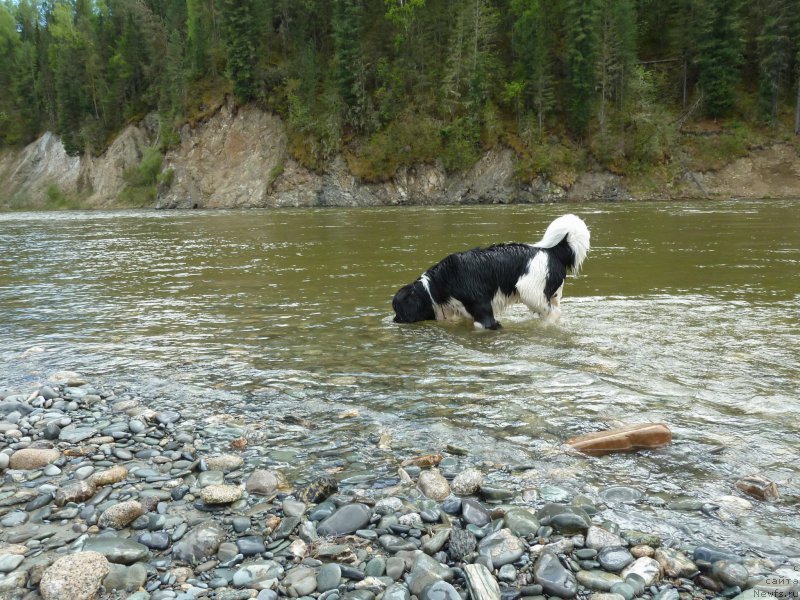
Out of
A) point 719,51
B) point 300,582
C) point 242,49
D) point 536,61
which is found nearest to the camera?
point 300,582

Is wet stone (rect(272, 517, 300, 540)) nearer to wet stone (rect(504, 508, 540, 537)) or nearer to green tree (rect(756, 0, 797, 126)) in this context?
wet stone (rect(504, 508, 540, 537))

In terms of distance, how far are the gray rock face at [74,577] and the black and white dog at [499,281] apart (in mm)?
5029

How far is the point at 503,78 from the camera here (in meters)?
50.6

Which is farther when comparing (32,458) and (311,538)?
(32,458)

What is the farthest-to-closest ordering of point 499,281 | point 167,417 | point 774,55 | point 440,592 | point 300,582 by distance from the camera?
point 774,55 < point 499,281 < point 167,417 < point 300,582 < point 440,592

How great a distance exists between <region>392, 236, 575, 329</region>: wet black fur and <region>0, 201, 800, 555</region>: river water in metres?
0.29

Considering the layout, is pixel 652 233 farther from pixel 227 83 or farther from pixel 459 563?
pixel 227 83

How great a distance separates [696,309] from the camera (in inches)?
279

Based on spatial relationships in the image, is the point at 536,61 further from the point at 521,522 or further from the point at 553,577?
the point at 553,577

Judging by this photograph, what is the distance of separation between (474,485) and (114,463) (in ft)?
7.62

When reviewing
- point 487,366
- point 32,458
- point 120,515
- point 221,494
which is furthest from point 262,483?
point 487,366

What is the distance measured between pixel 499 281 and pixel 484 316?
0.51 m

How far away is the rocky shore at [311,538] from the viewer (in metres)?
2.23

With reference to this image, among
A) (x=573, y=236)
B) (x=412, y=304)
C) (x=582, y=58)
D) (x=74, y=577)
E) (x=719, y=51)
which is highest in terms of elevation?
(x=719, y=51)
